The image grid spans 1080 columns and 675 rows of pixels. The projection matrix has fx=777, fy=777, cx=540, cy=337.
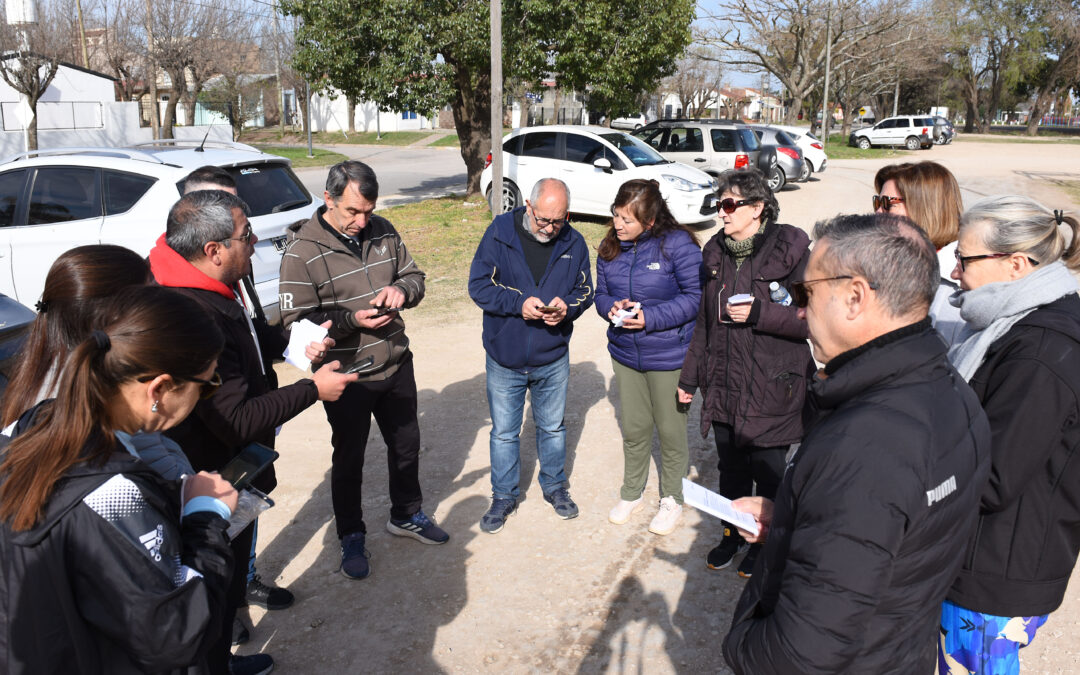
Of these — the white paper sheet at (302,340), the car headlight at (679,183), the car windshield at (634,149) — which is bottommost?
the white paper sheet at (302,340)

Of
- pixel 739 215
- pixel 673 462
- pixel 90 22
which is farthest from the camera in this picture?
pixel 90 22

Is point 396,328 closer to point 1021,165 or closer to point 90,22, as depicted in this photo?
point 1021,165

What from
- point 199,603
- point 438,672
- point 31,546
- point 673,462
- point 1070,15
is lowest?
point 438,672

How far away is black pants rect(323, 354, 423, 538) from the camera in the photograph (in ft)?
12.7

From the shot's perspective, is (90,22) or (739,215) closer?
(739,215)

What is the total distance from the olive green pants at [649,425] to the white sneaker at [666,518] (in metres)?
0.04

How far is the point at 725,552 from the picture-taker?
3.91 meters

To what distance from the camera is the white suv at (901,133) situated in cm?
3784

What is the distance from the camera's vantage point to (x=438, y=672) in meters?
3.15

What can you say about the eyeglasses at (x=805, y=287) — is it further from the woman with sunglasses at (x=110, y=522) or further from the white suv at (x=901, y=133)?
the white suv at (x=901, y=133)

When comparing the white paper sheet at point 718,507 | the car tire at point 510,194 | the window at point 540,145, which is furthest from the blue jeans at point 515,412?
the window at point 540,145

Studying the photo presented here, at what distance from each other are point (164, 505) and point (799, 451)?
1.42 metres

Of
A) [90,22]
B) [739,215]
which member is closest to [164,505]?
[739,215]

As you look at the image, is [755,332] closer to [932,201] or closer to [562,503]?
[932,201]
